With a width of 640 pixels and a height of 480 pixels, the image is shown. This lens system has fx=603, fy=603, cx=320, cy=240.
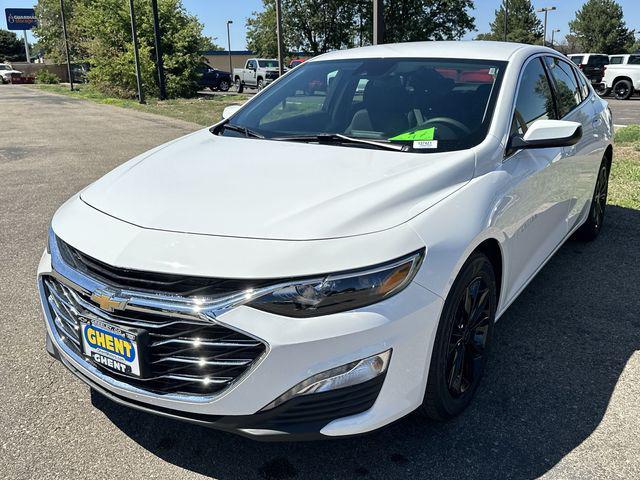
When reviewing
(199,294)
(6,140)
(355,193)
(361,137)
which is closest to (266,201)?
(355,193)

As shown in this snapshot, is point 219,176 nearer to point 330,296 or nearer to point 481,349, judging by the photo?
point 330,296

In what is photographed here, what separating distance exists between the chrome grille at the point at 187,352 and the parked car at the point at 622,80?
2543 cm

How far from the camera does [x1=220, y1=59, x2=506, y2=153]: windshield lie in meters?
3.14

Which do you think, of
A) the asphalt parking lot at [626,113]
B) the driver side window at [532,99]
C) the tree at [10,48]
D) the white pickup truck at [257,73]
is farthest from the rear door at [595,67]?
the tree at [10,48]

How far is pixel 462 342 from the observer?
2.69 metres

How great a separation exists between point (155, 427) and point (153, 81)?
1028 inches

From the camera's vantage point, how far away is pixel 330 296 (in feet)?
6.79

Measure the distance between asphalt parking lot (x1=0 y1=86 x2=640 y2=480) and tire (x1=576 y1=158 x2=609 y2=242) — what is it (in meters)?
0.80

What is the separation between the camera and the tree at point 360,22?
1868 inches

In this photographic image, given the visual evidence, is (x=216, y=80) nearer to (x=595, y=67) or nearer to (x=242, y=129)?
(x=595, y=67)

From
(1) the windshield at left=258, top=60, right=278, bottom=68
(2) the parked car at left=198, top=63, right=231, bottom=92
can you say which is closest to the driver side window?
(2) the parked car at left=198, top=63, right=231, bottom=92

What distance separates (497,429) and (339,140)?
160 cm

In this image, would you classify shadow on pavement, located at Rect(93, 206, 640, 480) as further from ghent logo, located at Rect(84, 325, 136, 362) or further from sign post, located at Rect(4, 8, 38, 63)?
sign post, located at Rect(4, 8, 38, 63)

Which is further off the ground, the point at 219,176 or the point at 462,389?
the point at 219,176
